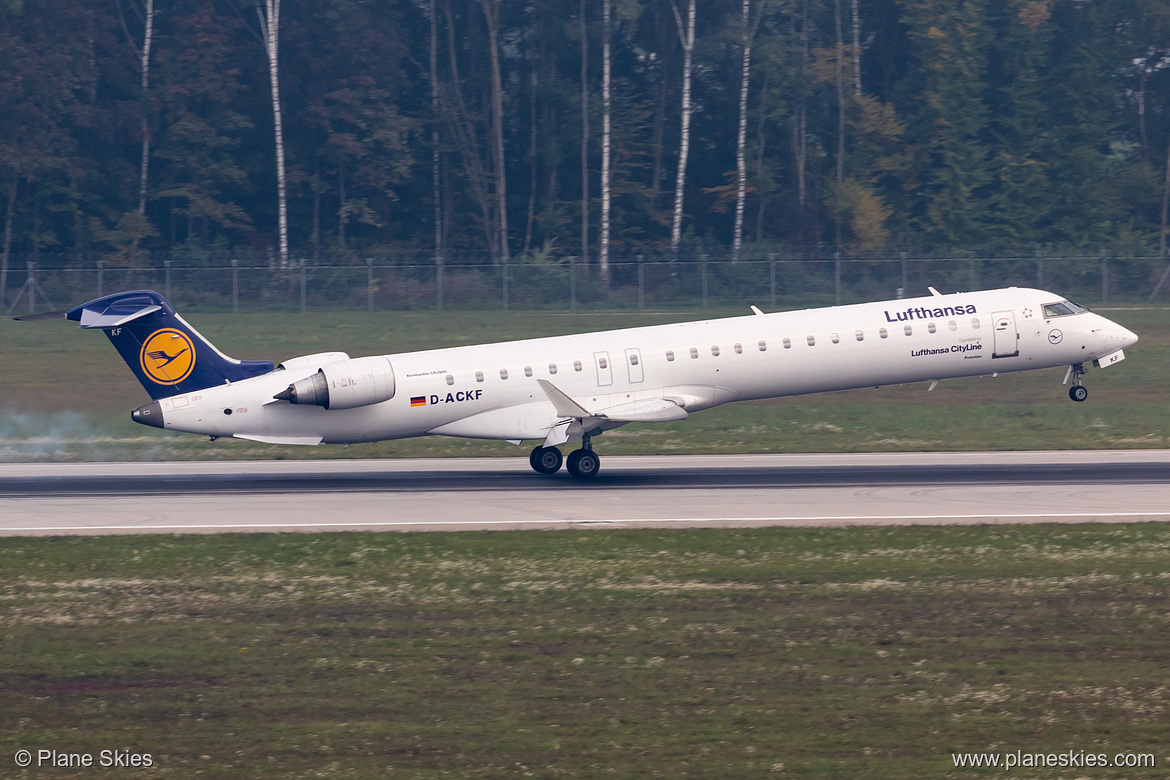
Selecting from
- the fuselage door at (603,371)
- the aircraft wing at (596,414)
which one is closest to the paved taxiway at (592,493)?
the aircraft wing at (596,414)

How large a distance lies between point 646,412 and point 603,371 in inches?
60.1

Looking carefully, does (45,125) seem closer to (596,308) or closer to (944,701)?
(596,308)

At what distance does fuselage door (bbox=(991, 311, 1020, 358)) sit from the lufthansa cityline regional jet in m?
0.03

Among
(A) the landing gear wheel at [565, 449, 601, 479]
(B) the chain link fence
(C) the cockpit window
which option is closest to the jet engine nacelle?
(A) the landing gear wheel at [565, 449, 601, 479]

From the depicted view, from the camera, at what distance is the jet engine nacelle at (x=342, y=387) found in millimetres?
27781

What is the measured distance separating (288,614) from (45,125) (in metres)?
58.1

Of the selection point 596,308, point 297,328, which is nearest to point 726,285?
point 596,308

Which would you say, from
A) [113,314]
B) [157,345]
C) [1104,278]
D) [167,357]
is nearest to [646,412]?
[167,357]

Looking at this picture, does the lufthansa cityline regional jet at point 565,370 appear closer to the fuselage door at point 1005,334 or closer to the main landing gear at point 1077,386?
the fuselage door at point 1005,334

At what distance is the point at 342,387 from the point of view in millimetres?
27781

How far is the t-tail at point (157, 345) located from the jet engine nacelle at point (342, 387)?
189 centimetres

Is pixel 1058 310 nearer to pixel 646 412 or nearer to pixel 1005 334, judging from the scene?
pixel 1005 334

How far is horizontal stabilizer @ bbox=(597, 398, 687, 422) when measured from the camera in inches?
1109

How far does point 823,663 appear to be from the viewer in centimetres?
1489
